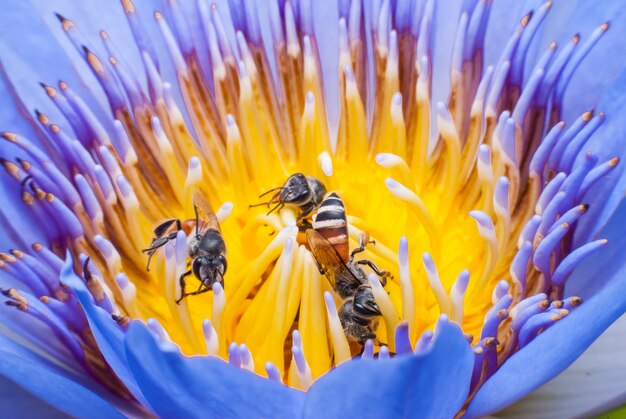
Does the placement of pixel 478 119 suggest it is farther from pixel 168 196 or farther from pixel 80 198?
pixel 80 198

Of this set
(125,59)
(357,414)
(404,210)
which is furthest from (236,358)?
(125,59)

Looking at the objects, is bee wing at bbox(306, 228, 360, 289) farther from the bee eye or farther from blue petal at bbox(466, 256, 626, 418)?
blue petal at bbox(466, 256, 626, 418)

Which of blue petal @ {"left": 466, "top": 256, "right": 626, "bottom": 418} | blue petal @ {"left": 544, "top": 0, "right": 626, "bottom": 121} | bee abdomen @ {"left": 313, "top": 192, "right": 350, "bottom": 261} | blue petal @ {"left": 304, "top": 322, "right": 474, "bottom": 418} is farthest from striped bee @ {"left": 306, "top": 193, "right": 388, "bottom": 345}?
blue petal @ {"left": 544, "top": 0, "right": 626, "bottom": 121}

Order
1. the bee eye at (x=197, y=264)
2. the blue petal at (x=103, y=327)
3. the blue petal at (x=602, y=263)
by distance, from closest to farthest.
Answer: the blue petal at (x=103, y=327) < the blue petal at (x=602, y=263) < the bee eye at (x=197, y=264)

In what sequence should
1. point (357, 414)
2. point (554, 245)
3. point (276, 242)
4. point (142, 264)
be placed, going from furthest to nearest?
point (142, 264)
point (276, 242)
point (554, 245)
point (357, 414)

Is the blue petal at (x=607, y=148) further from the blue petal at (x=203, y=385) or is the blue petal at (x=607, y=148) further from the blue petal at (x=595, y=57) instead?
the blue petal at (x=203, y=385)

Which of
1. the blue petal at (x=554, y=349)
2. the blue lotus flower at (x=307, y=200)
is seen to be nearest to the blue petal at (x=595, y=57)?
the blue lotus flower at (x=307, y=200)
